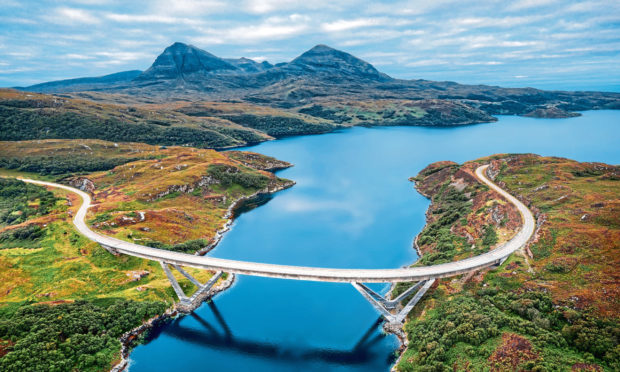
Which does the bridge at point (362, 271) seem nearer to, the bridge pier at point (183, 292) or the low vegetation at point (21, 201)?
the bridge pier at point (183, 292)

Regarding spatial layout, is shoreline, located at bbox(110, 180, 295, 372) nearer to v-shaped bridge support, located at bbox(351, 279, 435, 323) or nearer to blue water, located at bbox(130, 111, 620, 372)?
blue water, located at bbox(130, 111, 620, 372)

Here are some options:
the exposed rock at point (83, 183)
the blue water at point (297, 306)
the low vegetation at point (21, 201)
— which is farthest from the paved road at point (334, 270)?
the exposed rock at point (83, 183)

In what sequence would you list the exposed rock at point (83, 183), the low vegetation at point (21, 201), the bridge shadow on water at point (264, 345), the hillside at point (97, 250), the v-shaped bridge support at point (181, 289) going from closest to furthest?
the hillside at point (97, 250) → the bridge shadow on water at point (264, 345) → the v-shaped bridge support at point (181, 289) → the low vegetation at point (21, 201) → the exposed rock at point (83, 183)

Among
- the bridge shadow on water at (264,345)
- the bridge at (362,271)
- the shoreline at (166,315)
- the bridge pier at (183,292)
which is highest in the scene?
the bridge at (362,271)

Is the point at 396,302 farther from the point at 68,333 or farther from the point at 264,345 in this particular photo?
the point at 68,333

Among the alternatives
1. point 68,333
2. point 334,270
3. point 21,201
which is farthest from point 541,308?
point 21,201

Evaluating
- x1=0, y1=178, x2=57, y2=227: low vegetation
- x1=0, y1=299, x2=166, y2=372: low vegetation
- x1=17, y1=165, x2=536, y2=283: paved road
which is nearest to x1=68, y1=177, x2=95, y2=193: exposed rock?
x1=0, y1=178, x2=57, y2=227: low vegetation

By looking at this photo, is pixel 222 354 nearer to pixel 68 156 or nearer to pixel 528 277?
pixel 528 277
